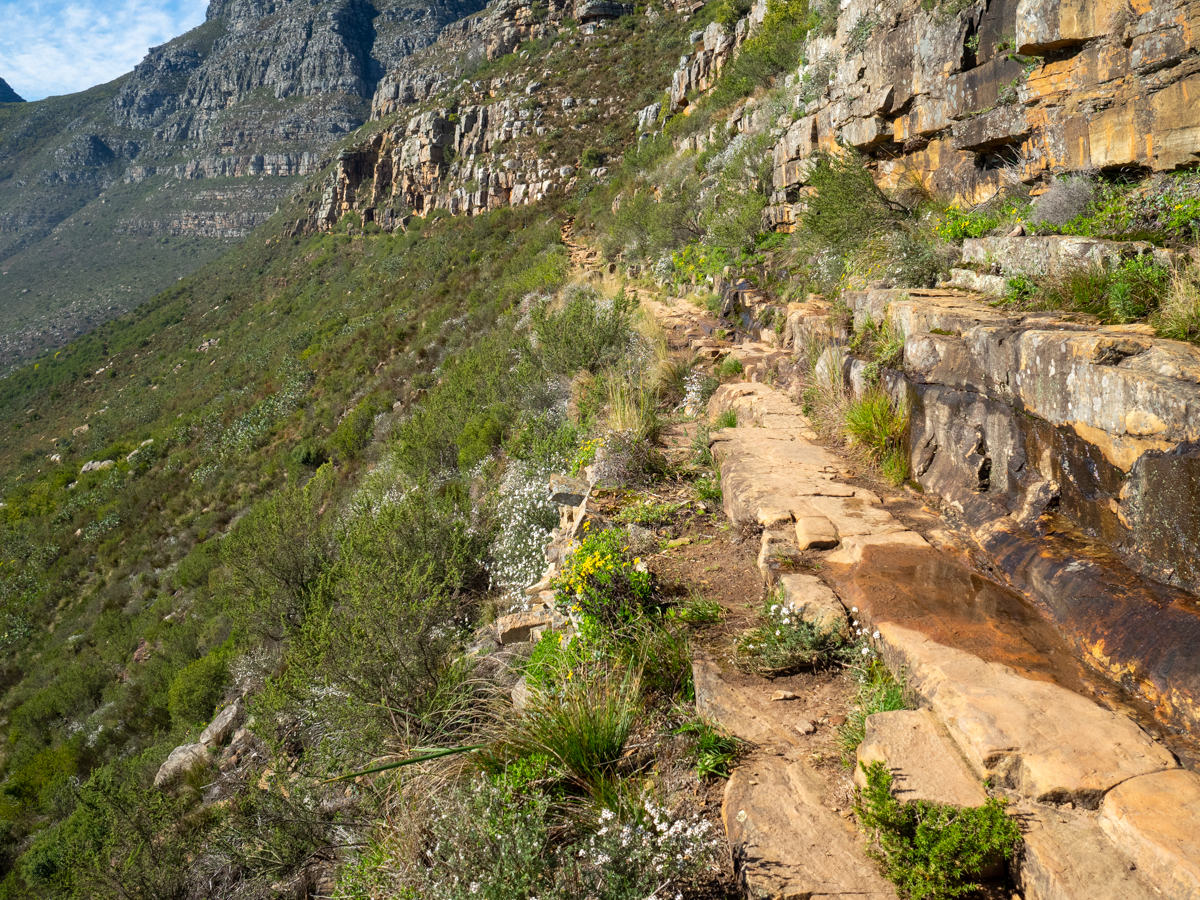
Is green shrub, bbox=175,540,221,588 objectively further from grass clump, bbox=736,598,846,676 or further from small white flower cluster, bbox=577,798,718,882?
small white flower cluster, bbox=577,798,718,882

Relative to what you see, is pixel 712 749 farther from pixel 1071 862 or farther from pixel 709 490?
pixel 709 490

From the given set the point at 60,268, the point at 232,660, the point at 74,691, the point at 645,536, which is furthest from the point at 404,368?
the point at 60,268

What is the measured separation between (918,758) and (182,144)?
126 meters

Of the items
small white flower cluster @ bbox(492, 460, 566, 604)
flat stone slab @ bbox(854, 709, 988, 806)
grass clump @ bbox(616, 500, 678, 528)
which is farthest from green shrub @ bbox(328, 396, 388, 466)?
flat stone slab @ bbox(854, 709, 988, 806)

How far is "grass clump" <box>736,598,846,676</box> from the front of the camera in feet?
8.77

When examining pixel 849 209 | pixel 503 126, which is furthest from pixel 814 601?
pixel 503 126

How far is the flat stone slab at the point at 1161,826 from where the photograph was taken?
4.75 feet

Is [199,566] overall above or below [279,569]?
below

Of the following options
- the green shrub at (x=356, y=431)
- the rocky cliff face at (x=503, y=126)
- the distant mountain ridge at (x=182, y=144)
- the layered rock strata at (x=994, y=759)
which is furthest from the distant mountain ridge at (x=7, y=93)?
the layered rock strata at (x=994, y=759)

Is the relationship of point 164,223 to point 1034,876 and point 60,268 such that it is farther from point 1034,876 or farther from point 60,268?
point 1034,876

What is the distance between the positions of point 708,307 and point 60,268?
9245 centimetres

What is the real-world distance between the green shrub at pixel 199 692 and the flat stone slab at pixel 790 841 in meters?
7.84

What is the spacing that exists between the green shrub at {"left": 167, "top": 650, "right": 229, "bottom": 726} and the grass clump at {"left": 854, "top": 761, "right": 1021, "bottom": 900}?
27.1ft

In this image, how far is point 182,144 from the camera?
9444 cm
